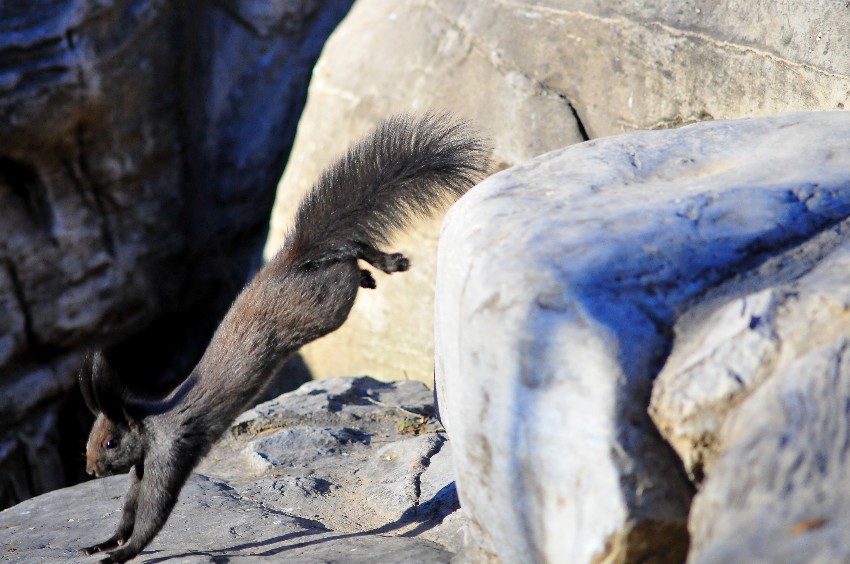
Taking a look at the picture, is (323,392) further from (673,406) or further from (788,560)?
(788,560)

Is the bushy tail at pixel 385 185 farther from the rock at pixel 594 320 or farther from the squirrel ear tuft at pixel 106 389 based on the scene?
the rock at pixel 594 320

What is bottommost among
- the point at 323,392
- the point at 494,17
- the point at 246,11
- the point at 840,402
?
the point at 840,402

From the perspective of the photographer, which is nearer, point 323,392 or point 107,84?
point 323,392

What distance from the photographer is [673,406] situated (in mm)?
1961

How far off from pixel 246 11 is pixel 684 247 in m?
6.54

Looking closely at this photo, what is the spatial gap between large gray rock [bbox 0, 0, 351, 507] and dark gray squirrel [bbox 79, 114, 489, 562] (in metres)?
3.42

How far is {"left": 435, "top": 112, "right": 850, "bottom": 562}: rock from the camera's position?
6.57 feet

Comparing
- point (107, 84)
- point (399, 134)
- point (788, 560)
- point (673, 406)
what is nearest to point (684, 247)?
point (673, 406)

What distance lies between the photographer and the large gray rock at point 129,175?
265 inches

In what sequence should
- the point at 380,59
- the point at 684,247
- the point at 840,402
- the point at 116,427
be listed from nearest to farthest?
the point at 840,402
the point at 684,247
the point at 116,427
the point at 380,59

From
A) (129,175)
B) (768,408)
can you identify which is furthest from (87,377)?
(129,175)

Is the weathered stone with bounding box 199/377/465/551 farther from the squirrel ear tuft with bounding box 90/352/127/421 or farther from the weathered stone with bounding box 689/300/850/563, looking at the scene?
the weathered stone with bounding box 689/300/850/563

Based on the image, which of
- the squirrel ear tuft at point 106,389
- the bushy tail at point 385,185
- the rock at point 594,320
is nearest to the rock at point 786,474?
the rock at point 594,320

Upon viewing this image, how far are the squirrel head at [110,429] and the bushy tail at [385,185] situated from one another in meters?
1.08
